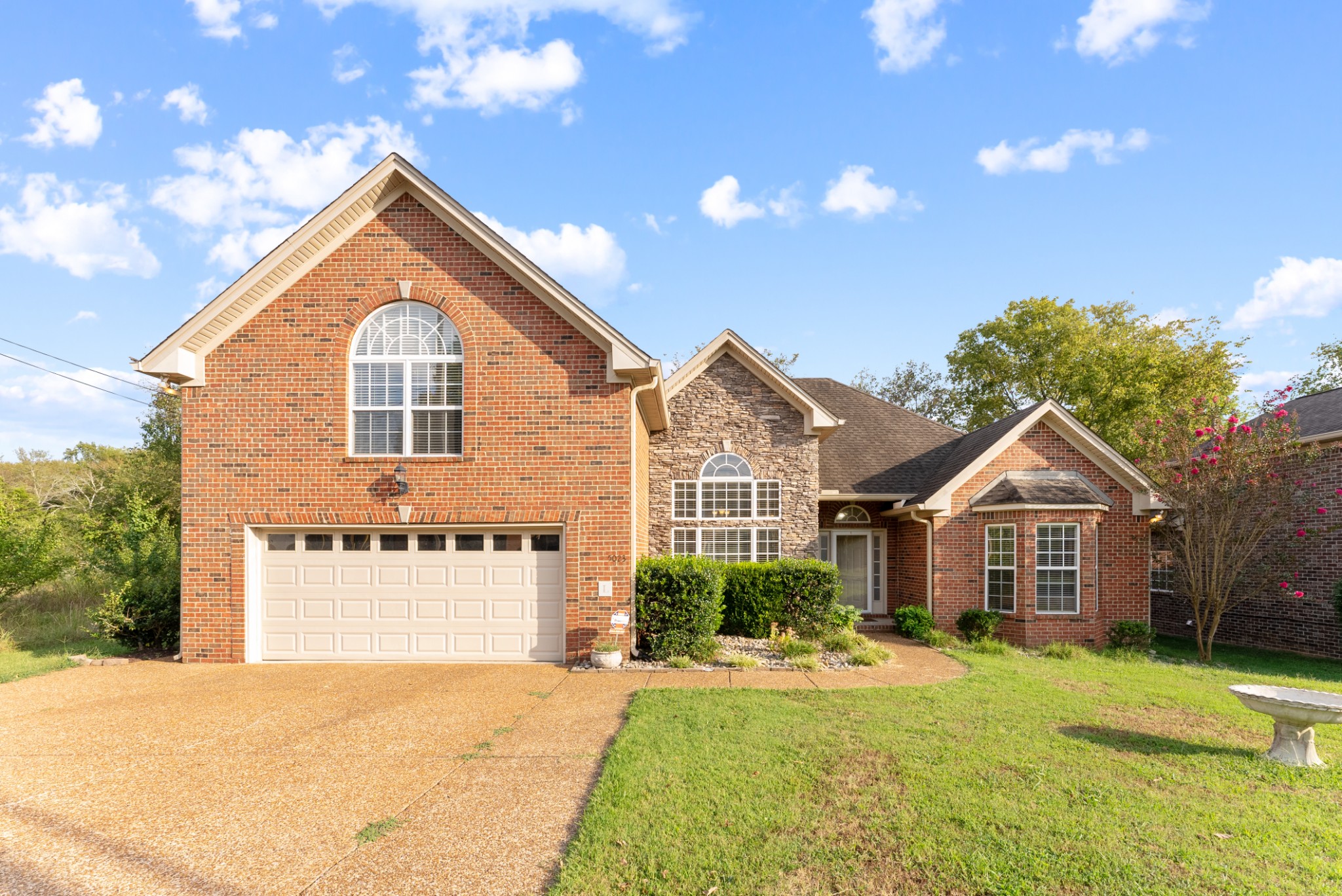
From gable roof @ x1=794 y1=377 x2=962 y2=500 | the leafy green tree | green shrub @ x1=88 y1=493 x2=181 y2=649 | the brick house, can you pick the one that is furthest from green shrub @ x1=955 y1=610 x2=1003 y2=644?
the leafy green tree

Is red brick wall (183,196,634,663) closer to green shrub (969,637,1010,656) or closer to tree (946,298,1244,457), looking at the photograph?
green shrub (969,637,1010,656)

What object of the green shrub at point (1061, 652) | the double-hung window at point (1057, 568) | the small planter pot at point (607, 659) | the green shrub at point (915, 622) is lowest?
the green shrub at point (1061, 652)

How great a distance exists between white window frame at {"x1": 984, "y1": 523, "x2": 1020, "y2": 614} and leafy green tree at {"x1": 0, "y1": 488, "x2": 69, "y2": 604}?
20.0 meters

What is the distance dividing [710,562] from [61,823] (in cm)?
908

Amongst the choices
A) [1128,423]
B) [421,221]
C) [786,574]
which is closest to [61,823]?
[421,221]

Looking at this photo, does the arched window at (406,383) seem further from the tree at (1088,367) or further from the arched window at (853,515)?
the tree at (1088,367)

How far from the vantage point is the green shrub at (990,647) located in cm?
1335

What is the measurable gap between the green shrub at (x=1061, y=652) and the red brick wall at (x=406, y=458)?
8387 mm

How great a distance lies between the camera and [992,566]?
1484 centimetres

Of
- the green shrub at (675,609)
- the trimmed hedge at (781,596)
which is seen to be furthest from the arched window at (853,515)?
the green shrub at (675,609)

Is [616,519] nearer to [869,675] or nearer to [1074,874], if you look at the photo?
[869,675]

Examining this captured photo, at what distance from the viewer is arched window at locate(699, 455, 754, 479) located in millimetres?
16062

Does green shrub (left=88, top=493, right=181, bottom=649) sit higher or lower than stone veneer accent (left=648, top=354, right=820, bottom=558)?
lower

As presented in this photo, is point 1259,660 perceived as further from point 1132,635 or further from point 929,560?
point 929,560
